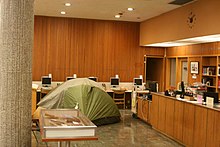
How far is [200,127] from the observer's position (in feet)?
18.4

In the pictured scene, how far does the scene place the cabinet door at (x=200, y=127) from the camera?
18.0 ft

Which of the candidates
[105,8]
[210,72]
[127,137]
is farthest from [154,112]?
[105,8]

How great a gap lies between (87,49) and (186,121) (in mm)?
6001

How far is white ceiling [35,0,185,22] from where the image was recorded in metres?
8.24

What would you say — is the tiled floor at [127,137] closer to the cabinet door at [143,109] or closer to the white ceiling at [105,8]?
the cabinet door at [143,109]

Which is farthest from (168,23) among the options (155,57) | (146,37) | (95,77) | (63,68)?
(63,68)

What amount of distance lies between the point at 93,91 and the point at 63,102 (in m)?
0.91

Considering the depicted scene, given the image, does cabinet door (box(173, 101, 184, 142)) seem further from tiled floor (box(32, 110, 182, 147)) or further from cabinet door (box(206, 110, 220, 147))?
cabinet door (box(206, 110, 220, 147))

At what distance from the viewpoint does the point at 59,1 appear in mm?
8414

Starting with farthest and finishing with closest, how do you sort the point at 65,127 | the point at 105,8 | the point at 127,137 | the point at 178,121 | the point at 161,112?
1. the point at 105,8
2. the point at 161,112
3. the point at 127,137
4. the point at 178,121
5. the point at 65,127

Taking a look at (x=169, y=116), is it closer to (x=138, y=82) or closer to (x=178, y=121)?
(x=178, y=121)

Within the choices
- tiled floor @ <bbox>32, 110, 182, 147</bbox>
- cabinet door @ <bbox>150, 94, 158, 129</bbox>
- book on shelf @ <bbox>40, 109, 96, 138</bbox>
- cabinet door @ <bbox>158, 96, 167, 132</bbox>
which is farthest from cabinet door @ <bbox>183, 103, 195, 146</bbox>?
book on shelf @ <bbox>40, 109, 96, 138</bbox>

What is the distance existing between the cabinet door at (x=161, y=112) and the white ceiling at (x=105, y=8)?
266 cm

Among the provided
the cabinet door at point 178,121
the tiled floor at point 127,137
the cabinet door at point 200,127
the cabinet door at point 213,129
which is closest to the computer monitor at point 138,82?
the tiled floor at point 127,137
